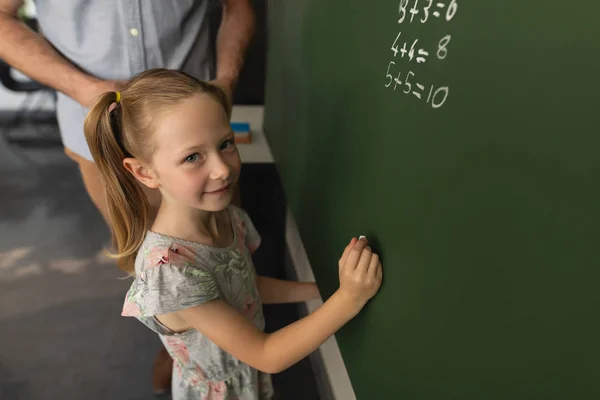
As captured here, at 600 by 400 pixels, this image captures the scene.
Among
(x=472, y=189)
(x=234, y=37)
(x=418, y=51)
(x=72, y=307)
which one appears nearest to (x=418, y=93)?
(x=418, y=51)

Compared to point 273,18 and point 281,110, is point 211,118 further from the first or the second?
point 273,18

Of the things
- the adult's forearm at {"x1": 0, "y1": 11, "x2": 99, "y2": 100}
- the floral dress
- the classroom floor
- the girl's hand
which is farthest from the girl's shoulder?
the classroom floor

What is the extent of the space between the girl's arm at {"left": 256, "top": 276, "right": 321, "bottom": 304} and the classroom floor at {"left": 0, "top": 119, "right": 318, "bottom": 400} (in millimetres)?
591

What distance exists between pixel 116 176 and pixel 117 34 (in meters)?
0.43

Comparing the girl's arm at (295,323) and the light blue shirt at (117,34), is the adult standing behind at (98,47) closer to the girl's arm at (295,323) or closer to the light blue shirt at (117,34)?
the light blue shirt at (117,34)

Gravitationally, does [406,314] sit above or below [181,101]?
below

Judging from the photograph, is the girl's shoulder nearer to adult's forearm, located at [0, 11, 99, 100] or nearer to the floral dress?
the floral dress

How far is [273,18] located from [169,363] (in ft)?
4.20

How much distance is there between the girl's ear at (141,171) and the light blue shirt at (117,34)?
43cm

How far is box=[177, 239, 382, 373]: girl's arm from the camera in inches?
28.4

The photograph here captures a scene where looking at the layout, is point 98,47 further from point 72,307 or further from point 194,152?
point 72,307

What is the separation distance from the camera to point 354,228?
32.3 inches

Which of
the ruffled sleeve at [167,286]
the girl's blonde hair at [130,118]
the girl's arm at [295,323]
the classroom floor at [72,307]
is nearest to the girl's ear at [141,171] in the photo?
the girl's blonde hair at [130,118]

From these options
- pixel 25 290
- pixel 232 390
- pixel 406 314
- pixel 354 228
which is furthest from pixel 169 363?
pixel 406 314
